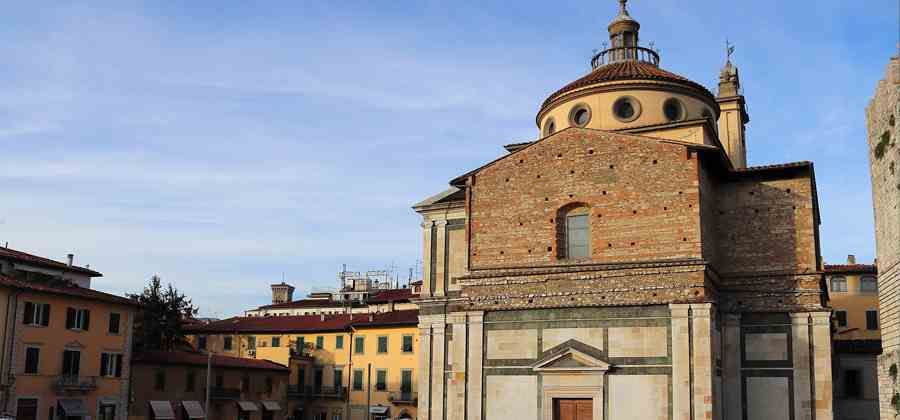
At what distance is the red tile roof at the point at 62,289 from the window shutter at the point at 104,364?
215 centimetres

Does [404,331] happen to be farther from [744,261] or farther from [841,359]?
[744,261]

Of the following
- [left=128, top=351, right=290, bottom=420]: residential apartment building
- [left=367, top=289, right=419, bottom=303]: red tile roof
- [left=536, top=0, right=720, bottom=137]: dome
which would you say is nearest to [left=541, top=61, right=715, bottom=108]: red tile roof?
[left=536, top=0, right=720, bottom=137]: dome

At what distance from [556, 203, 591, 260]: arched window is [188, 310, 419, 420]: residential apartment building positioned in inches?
908

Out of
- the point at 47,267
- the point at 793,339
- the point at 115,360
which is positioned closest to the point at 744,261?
the point at 793,339

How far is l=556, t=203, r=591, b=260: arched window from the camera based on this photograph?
80.1 feet

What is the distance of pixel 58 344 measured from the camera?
3428 cm

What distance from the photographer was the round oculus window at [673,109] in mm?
29078

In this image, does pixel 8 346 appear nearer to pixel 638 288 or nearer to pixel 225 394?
pixel 225 394

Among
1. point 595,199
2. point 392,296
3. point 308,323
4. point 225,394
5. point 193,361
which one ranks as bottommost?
point 225,394

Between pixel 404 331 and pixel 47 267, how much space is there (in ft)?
57.6

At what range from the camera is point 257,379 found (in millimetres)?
45625

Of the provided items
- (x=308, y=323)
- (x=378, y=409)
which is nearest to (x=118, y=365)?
(x=378, y=409)

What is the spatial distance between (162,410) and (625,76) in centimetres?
2344

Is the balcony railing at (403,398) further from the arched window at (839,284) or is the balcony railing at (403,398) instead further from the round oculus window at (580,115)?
the arched window at (839,284)
